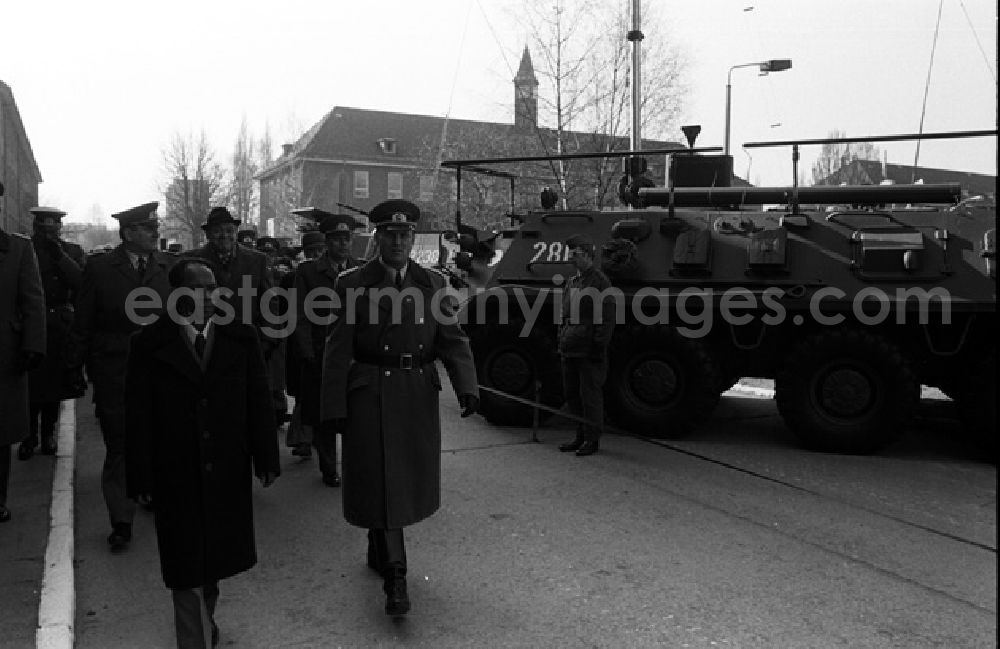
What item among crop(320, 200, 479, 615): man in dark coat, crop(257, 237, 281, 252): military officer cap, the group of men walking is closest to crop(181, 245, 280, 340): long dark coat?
the group of men walking

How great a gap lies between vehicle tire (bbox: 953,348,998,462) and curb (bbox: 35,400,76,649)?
21.4ft

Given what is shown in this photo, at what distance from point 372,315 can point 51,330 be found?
4.41 m

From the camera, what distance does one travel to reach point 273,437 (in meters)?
3.79

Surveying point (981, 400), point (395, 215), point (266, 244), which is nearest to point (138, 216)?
point (395, 215)

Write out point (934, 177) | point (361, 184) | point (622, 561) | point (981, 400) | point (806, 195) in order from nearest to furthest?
1. point (622, 561)
2. point (981, 400)
3. point (806, 195)
4. point (934, 177)
5. point (361, 184)

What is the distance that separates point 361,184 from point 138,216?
49596mm

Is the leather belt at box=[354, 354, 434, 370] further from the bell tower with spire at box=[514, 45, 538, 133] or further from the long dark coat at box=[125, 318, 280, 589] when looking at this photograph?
the bell tower with spire at box=[514, 45, 538, 133]

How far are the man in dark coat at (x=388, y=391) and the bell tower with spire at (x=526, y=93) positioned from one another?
19.2m

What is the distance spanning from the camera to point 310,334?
6.45m

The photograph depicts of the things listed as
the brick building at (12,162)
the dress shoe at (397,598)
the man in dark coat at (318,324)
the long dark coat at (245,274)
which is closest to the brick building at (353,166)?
the brick building at (12,162)

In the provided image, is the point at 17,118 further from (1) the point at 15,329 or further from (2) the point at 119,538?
(2) the point at 119,538

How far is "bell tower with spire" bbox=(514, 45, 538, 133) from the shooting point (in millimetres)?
23062

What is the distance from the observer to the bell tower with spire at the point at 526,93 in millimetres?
Answer: 23062

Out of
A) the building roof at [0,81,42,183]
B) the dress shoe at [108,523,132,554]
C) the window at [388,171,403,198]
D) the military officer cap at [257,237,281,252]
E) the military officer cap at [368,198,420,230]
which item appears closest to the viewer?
the military officer cap at [368,198,420,230]
